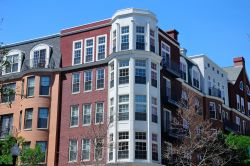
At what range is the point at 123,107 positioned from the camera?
40969mm

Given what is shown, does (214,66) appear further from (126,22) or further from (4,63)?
(4,63)

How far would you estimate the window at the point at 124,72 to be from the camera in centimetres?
4162

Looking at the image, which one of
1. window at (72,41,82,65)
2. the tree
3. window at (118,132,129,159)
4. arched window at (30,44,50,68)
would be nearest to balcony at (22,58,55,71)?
arched window at (30,44,50,68)

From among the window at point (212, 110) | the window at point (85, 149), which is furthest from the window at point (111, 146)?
the window at point (212, 110)

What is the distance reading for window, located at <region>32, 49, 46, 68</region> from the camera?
47031 millimetres

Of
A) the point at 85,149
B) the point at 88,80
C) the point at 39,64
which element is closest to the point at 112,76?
the point at 88,80

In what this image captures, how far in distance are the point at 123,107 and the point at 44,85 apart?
9.69 m

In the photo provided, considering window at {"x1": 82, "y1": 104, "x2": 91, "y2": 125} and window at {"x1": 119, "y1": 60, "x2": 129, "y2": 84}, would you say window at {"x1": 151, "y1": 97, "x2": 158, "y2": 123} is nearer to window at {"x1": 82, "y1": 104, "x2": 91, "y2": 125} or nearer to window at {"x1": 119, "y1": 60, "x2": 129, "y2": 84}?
window at {"x1": 119, "y1": 60, "x2": 129, "y2": 84}

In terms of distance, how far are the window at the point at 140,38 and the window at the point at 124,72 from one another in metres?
1.89

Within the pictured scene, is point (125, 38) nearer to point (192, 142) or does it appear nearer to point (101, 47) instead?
point (101, 47)

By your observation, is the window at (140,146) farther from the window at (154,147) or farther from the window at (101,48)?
the window at (101,48)

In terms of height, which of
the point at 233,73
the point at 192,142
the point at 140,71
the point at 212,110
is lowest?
the point at 192,142

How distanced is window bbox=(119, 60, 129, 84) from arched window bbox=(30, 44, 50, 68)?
884cm

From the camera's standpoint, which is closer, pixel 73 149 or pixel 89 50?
pixel 73 149
